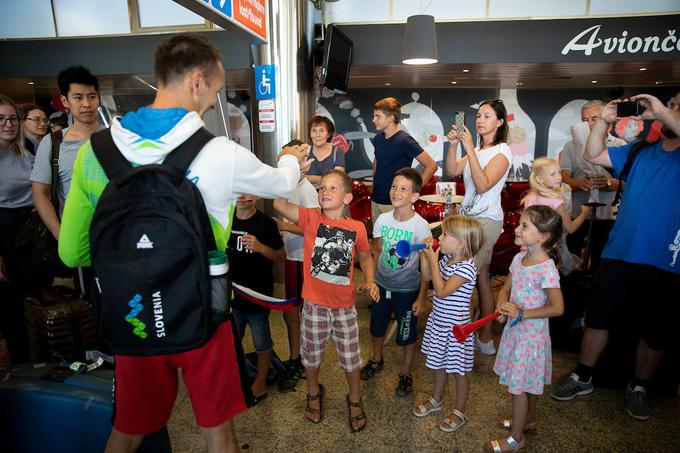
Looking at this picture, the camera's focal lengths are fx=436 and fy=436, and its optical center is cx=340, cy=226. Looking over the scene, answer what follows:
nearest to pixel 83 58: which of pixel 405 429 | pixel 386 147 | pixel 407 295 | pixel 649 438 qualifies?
pixel 386 147

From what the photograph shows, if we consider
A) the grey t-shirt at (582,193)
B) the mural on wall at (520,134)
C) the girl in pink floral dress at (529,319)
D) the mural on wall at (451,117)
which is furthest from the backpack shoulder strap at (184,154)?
the mural on wall at (520,134)

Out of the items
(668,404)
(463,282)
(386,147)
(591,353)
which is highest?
(386,147)

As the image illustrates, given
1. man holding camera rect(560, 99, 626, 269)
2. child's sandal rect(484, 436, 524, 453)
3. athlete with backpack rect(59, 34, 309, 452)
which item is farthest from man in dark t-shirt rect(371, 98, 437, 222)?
athlete with backpack rect(59, 34, 309, 452)

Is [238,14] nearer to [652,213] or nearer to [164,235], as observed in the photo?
[164,235]

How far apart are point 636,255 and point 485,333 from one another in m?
1.25

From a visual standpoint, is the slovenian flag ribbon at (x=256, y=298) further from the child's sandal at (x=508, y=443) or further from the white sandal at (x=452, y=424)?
the child's sandal at (x=508, y=443)

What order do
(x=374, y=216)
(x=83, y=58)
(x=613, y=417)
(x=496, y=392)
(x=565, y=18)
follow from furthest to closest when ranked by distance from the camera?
(x=83, y=58) → (x=565, y=18) → (x=374, y=216) → (x=496, y=392) → (x=613, y=417)

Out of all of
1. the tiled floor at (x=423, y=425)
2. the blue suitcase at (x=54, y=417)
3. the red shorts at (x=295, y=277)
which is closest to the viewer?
the blue suitcase at (x=54, y=417)

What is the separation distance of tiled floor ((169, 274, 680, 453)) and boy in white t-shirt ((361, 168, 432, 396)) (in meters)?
0.25

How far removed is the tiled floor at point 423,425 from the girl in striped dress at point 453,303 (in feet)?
0.54

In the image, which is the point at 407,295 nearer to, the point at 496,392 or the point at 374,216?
the point at 496,392

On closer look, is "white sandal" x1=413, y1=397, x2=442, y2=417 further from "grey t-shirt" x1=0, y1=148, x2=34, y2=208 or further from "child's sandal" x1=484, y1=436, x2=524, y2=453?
"grey t-shirt" x1=0, y1=148, x2=34, y2=208

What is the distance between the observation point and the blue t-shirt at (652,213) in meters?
2.30

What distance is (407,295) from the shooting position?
266 centimetres
